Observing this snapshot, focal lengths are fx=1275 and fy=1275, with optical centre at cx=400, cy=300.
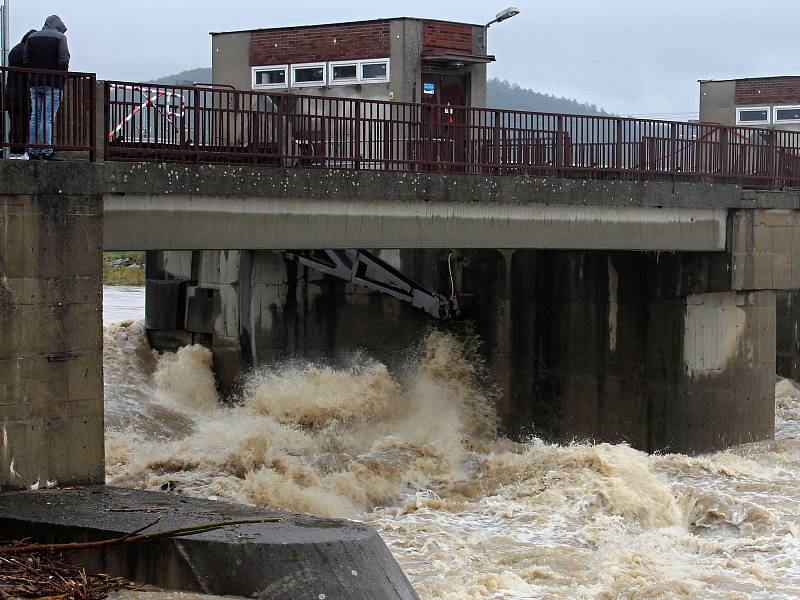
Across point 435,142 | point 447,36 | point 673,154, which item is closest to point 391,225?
point 435,142

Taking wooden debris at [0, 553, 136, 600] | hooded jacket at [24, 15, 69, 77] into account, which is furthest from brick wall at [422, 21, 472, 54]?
wooden debris at [0, 553, 136, 600]

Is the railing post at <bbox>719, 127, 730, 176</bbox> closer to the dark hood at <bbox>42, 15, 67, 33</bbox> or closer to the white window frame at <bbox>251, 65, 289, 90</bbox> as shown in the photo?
the white window frame at <bbox>251, 65, 289, 90</bbox>

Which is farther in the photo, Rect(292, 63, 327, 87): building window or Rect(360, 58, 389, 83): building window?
Rect(292, 63, 327, 87): building window

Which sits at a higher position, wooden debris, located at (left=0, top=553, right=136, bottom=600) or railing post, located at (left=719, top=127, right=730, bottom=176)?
railing post, located at (left=719, top=127, right=730, bottom=176)

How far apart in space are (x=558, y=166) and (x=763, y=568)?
718cm

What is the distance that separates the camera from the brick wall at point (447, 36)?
25.0 metres

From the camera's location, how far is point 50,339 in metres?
12.4

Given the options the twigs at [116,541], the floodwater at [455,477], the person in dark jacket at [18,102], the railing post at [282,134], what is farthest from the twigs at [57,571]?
the railing post at [282,134]

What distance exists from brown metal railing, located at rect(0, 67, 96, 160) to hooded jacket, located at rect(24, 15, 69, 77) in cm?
33

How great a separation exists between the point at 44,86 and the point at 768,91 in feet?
84.1

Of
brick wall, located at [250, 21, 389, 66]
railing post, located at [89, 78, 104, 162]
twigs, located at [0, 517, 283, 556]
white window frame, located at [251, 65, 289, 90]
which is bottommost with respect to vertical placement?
twigs, located at [0, 517, 283, 556]

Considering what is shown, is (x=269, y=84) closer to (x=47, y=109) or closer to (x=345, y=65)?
(x=345, y=65)

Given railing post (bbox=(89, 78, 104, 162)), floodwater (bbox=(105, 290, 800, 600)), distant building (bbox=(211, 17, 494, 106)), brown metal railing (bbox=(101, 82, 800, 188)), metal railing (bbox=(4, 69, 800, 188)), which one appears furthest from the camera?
distant building (bbox=(211, 17, 494, 106))

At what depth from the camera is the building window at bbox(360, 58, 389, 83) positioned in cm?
2477
